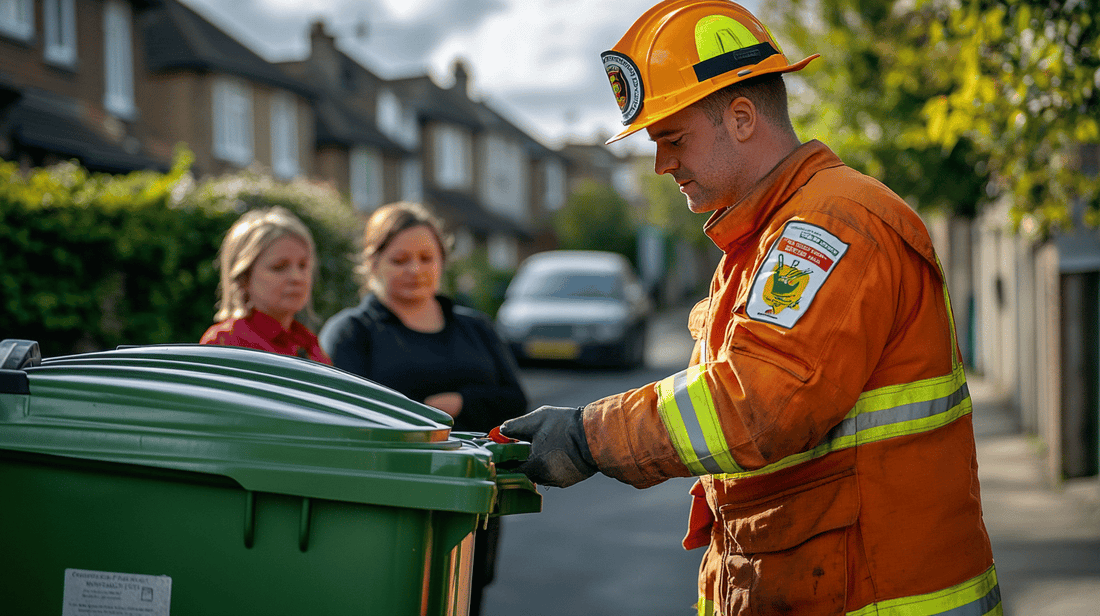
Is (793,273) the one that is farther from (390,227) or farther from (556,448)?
(390,227)

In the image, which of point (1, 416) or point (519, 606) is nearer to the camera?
point (1, 416)

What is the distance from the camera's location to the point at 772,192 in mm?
1826

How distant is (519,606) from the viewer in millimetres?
4516

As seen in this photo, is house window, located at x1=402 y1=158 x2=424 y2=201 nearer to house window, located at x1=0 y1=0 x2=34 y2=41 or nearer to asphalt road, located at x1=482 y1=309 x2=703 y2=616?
house window, located at x1=0 y1=0 x2=34 y2=41

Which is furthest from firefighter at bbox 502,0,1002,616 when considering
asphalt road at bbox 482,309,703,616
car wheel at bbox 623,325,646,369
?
car wheel at bbox 623,325,646,369

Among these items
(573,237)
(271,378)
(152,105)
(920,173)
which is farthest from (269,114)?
(271,378)

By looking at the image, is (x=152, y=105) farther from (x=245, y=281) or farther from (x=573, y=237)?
(x=245, y=281)

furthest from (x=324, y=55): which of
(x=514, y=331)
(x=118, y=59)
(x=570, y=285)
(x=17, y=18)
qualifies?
(x=514, y=331)

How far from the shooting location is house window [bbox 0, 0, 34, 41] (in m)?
13.5

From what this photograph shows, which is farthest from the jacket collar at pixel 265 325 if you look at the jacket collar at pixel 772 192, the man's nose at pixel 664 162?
the jacket collar at pixel 772 192

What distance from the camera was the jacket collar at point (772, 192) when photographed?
181 centimetres

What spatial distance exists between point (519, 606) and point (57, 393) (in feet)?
10.3

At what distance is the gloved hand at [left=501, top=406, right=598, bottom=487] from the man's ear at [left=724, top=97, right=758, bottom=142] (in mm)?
633

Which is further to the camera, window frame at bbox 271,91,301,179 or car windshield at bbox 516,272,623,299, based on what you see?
window frame at bbox 271,91,301,179
